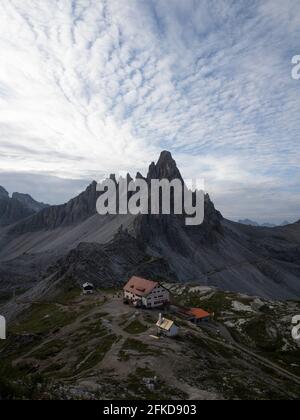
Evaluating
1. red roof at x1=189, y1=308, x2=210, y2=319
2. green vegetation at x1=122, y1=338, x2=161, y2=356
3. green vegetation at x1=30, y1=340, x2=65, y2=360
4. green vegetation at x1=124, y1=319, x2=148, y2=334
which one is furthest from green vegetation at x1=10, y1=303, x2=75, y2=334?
red roof at x1=189, y1=308, x2=210, y2=319

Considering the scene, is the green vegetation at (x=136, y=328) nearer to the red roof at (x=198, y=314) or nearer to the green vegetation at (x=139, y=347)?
the green vegetation at (x=139, y=347)

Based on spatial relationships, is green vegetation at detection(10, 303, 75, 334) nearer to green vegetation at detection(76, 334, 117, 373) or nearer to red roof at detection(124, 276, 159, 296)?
red roof at detection(124, 276, 159, 296)

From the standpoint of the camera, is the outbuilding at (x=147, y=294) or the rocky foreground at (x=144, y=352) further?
the outbuilding at (x=147, y=294)

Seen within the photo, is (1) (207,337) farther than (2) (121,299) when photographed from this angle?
No

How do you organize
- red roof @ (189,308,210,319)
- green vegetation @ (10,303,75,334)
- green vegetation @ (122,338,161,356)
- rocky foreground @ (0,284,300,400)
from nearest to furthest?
rocky foreground @ (0,284,300,400) → green vegetation @ (122,338,161,356) → green vegetation @ (10,303,75,334) → red roof @ (189,308,210,319)

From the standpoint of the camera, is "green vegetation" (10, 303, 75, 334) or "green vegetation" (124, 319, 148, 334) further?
"green vegetation" (10, 303, 75, 334)

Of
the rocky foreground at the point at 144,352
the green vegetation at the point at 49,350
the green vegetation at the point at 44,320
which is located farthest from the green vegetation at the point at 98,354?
the green vegetation at the point at 44,320

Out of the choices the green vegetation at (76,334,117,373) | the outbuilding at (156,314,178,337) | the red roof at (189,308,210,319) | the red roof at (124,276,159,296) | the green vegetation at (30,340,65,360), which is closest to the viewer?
the green vegetation at (76,334,117,373)
